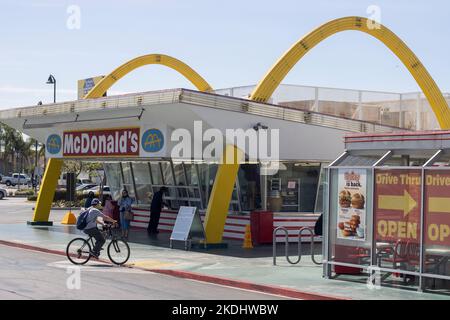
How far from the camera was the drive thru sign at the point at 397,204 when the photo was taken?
14547 millimetres

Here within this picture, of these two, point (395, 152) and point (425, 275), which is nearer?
point (425, 275)

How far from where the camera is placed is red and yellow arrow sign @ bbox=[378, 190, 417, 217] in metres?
14.6

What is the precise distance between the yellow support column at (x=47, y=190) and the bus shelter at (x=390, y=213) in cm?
1723

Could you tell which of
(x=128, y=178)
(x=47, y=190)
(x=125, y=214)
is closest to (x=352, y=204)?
(x=125, y=214)

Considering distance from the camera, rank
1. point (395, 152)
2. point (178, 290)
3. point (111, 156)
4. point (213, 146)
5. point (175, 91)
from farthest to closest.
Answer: point (111, 156), point (213, 146), point (175, 91), point (395, 152), point (178, 290)

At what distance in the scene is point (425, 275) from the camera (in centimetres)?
1415

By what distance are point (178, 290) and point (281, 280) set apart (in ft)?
7.92

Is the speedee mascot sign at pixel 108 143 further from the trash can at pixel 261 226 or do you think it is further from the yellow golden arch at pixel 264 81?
the trash can at pixel 261 226

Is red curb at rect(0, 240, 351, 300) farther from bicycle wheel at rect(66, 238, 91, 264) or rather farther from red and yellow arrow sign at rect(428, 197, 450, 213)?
red and yellow arrow sign at rect(428, 197, 450, 213)

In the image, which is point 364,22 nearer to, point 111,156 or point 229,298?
point 111,156

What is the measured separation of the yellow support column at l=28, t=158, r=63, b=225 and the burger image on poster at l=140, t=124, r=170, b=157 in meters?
8.16

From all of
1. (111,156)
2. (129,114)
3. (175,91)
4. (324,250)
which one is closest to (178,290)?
(324,250)

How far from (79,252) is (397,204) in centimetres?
809

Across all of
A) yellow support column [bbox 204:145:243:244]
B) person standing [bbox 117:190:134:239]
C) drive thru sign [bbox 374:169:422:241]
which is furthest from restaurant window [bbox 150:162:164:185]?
drive thru sign [bbox 374:169:422:241]
